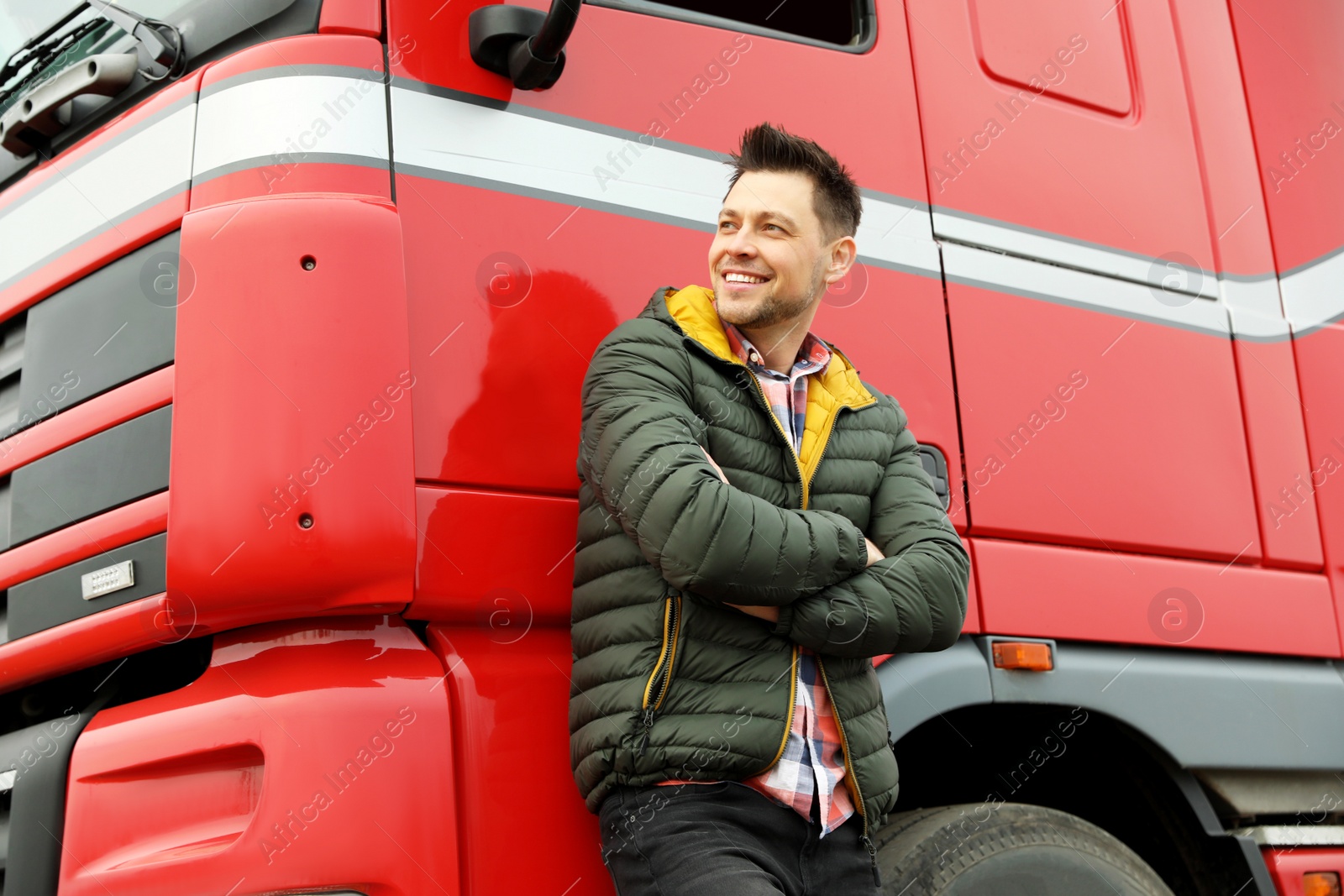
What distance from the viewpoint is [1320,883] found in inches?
98.9

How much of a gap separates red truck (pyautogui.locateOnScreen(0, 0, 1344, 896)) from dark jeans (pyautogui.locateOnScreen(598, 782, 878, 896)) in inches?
5.1

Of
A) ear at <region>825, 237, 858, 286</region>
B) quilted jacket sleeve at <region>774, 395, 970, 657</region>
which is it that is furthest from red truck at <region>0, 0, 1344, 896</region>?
quilted jacket sleeve at <region>774, 395, 970, 657</region>

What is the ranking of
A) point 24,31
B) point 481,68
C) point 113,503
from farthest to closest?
1. point 24,31
2. point 481,68
3. point 113,503

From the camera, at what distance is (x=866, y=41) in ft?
7.99

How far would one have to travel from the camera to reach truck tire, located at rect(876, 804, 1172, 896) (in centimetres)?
202

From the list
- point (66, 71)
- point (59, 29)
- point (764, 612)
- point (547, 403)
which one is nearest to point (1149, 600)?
point (764, 612)

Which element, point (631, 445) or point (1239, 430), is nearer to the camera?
point (631, 445)

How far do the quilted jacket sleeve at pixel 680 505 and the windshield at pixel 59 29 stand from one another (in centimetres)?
108

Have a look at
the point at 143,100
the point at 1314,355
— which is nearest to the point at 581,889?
the point at 143,100

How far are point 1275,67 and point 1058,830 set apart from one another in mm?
2002

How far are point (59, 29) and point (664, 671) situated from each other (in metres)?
1.70

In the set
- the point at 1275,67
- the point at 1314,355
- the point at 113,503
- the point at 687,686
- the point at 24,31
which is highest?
the point at 1275,67

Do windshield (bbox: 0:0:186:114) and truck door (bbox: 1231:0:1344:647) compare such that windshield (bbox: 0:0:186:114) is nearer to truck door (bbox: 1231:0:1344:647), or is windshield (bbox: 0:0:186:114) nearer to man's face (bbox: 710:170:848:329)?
man's face (bbox: 710:170:848:329)

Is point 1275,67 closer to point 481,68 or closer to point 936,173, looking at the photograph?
point 936,173
